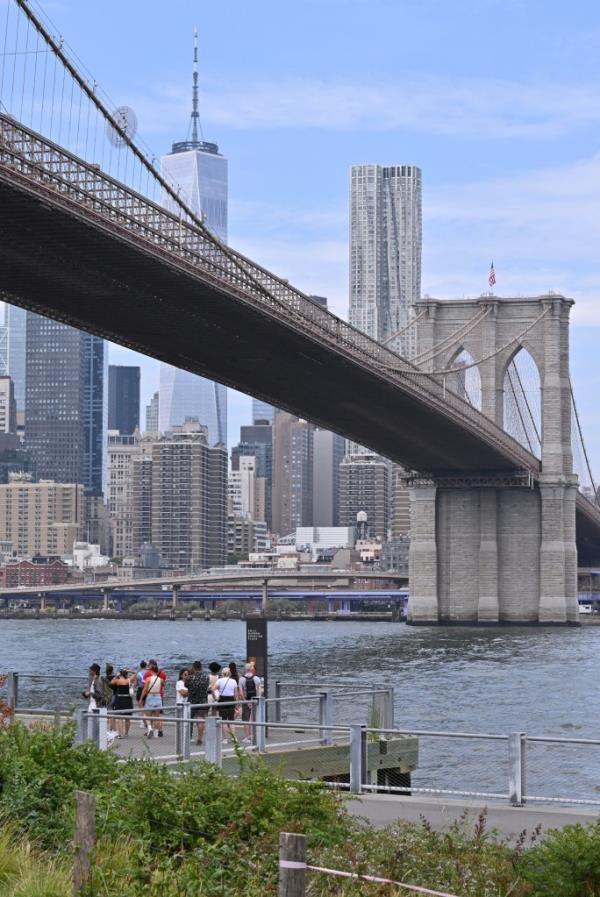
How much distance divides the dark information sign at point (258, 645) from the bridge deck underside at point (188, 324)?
608 inches

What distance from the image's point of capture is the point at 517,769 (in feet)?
49.1

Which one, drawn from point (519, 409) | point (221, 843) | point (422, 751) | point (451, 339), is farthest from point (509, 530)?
point (221, 843)

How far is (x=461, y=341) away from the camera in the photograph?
339 feet

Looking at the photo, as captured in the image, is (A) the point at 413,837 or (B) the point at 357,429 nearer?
(A) the point at 413,837

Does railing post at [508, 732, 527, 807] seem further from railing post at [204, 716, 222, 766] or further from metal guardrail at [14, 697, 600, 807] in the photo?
railing post at [204, 716, 222, 766]

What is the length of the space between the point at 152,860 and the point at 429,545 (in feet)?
294

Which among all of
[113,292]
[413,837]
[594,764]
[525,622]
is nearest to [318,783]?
[413,837]

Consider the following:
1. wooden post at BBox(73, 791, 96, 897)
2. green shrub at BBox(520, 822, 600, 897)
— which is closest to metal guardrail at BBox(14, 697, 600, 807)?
green shrub at BBox(520, 822, 600, 897)

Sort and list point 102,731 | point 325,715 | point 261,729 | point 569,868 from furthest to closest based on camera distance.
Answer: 1. point 325,715
2. point 261,729
3. point 102,731
4. point 569,868

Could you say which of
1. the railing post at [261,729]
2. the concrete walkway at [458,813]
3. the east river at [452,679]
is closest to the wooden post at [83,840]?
the concrete walkway at [458,813]

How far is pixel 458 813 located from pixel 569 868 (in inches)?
168

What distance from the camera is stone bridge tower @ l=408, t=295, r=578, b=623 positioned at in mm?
97500

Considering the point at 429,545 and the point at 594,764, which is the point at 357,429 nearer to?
the point at 429,545

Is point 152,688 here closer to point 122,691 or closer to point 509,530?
point 122,691
